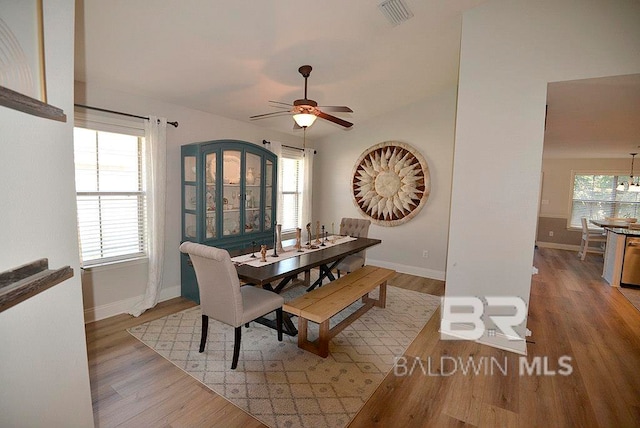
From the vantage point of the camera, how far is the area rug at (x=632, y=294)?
399cm

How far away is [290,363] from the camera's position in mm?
2514

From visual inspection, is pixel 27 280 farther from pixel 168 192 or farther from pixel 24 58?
pixel 168 192

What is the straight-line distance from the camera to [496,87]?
2723 millimetres

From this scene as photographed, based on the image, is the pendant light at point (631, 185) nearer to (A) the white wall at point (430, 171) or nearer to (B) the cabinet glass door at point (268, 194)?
(A) the white wall at point (430, 171)

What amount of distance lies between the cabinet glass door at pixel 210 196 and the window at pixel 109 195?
667 mm

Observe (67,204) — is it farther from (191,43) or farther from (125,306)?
(125,306)

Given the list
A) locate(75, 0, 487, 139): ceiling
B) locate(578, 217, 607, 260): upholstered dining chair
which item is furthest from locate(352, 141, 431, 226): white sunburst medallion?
locate(578, 217, 607, 260): upholstered dining chair

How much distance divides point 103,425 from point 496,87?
3815mm

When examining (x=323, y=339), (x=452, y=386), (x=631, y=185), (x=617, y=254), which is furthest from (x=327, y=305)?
(x=631, y=185)

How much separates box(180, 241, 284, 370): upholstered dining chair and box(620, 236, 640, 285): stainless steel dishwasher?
530cm

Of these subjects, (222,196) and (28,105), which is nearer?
(28,105)

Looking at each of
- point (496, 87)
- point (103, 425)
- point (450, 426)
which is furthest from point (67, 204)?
point (496, 87)

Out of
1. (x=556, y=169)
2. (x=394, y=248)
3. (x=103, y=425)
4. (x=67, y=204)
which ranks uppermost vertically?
(x=556, y=169)

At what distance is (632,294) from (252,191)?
18.0 feet
